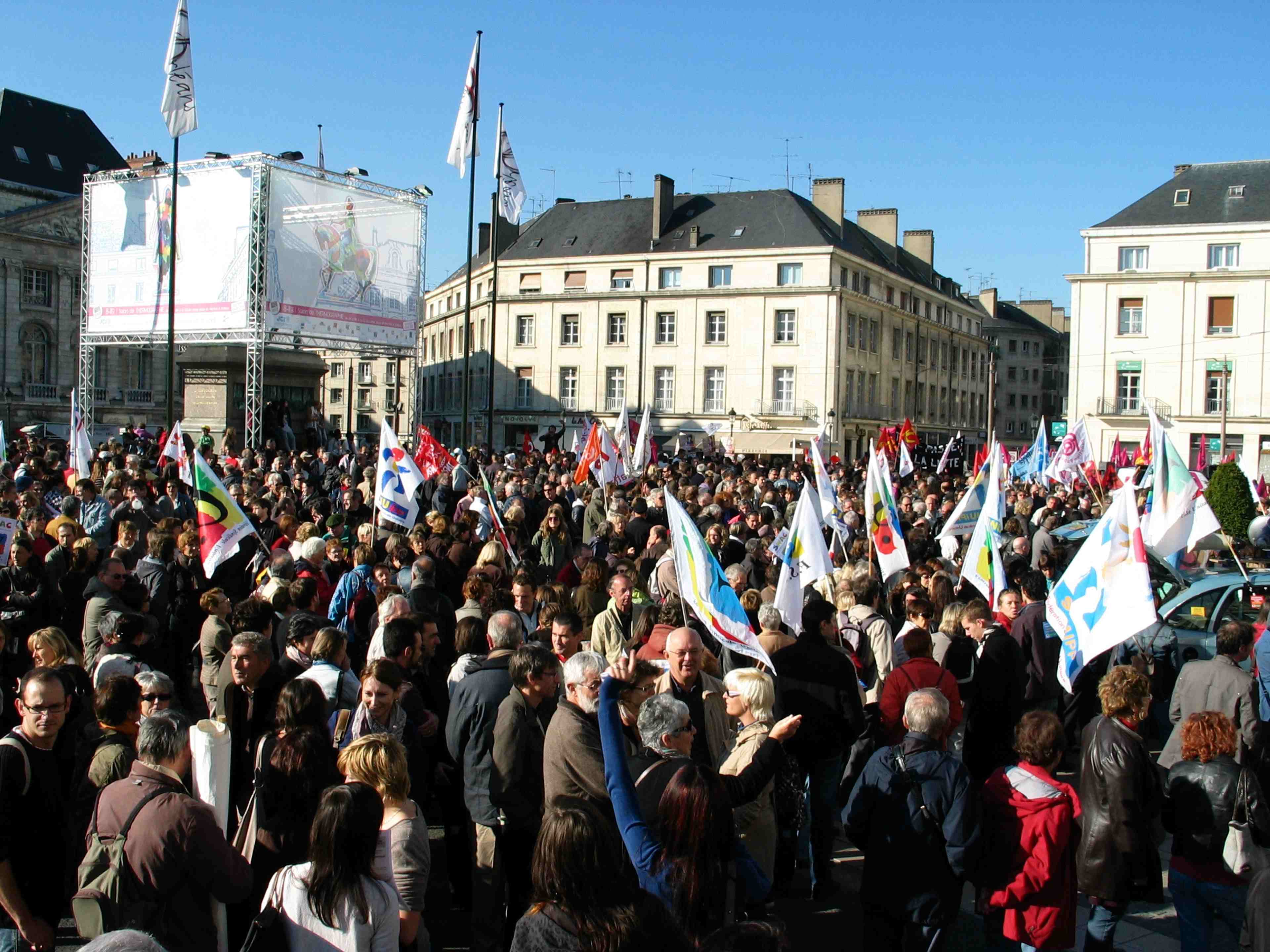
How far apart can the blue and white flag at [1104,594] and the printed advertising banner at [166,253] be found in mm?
22098

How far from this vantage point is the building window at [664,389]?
52969 millimetres

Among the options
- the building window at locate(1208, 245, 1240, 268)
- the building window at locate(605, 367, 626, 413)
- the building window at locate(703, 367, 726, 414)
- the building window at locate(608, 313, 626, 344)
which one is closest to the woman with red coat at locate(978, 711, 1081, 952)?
the building window at locate(703, 367, 726, 414)

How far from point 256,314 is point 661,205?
1238 inches

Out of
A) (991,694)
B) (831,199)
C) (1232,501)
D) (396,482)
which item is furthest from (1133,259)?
(991,694)

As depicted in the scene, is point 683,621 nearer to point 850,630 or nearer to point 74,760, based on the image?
point 850,630

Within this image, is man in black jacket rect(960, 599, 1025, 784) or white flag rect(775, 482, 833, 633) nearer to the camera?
man in black jacket rect(960, 599, 1025, 784)

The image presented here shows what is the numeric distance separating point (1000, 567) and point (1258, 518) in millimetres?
15985

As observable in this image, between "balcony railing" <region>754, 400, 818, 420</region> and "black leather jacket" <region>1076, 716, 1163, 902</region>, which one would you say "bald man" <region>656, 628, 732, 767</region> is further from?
"balcony railing" <region>754, 400, 818, 420</region>

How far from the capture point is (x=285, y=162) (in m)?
25.2

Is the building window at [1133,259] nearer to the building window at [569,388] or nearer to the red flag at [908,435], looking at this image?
the red flag at [908,435]

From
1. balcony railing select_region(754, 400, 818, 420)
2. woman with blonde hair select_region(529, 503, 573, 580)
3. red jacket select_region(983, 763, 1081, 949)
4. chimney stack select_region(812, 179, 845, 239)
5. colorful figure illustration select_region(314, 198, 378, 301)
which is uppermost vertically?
chimney stack select_region(812, 179, 845, 239)

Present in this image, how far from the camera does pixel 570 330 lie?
5488cm

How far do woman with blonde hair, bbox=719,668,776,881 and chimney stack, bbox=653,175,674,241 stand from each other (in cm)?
4986

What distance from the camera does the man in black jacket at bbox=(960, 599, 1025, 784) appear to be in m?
7.01
